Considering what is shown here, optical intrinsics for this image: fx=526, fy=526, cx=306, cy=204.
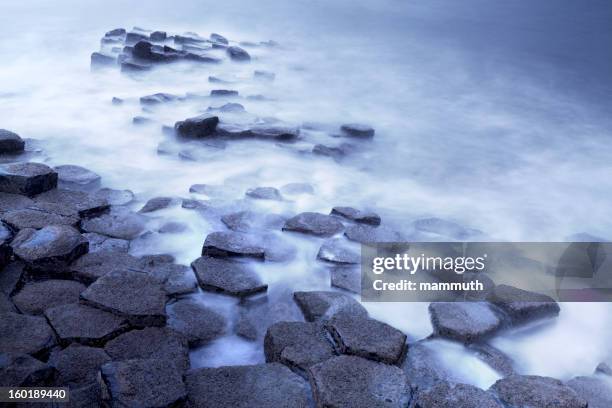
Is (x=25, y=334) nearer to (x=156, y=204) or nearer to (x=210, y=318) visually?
(x=210, y=318)

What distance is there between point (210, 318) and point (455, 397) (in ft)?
3.54

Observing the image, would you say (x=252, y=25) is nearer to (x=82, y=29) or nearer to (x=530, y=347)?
(x=82, y=29)

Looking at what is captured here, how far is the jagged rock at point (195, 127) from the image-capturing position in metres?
4.50

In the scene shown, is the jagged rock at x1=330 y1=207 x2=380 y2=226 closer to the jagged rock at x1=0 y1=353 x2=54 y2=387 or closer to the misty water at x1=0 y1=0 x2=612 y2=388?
the misty water at x1=0 y1=0 x2=612 y2=388

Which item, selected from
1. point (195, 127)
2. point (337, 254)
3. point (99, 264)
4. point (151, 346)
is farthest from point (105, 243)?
point (195, 127)

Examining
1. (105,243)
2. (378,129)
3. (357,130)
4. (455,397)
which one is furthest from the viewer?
(378,129)

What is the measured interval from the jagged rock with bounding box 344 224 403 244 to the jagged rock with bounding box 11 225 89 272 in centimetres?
145

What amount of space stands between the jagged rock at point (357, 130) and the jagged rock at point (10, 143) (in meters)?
2.75

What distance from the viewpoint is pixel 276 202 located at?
3539mm

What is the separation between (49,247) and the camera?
98.0 inches

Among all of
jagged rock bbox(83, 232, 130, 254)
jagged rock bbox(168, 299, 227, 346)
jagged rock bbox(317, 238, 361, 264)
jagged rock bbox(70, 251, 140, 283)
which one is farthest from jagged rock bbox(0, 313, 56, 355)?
jagged rock bbox(317, 238, 361, 264)

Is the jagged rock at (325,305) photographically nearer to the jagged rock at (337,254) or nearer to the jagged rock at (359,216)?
the jagged rock at (337,254)

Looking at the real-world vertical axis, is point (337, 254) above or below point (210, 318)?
above

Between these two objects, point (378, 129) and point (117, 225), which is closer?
point (117, 225)
